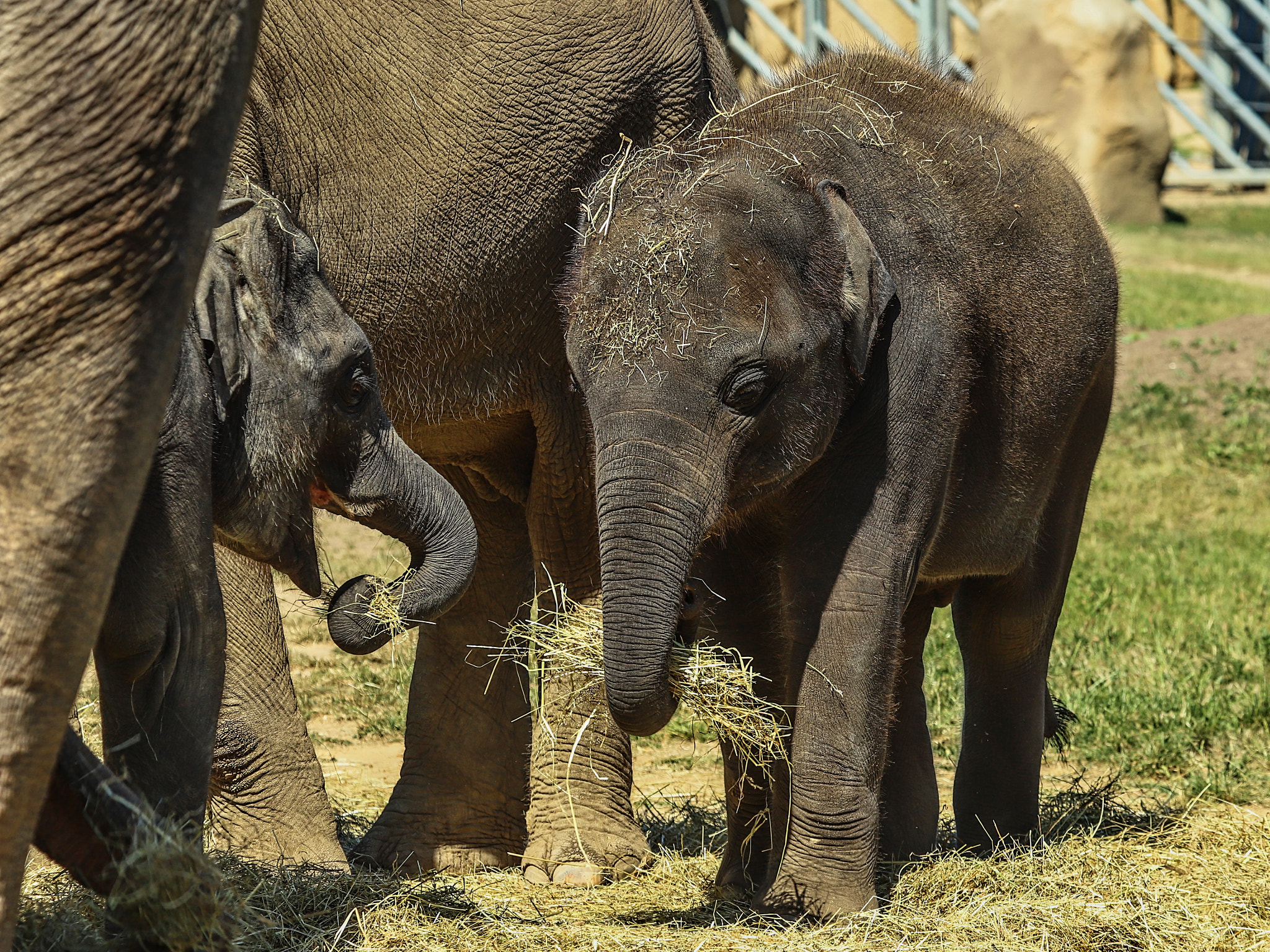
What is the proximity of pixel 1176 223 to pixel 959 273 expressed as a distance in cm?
1540

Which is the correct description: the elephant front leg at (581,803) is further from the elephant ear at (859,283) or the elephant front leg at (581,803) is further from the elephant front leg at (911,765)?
the elephant ear at (859,283)

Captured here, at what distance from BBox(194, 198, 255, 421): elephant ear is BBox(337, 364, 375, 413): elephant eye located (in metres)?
0.24

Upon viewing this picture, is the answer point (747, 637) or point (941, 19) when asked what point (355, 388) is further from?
point (941, 19)

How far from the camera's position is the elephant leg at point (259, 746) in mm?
3840

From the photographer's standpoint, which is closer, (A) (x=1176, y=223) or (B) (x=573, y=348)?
(B) (x=573, y=348)

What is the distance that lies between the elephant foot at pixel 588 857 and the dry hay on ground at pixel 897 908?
0.59 feet

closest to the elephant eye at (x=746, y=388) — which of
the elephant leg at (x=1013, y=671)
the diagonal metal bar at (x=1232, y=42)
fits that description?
the elephant leg at (x=1013, y=671)

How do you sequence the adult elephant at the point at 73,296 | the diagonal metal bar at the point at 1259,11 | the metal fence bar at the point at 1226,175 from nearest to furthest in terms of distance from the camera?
the adult elephant at the point at 73,296 < the diagonal metal bar at the point at 1259,11 < the metal fence bar at the point at 1226,175

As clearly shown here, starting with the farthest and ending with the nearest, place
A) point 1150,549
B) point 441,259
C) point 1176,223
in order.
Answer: point 1176,223 < point 1150,549 < point 441,259

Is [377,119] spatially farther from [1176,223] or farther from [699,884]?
[1176,223]

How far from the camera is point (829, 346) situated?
3.20 m

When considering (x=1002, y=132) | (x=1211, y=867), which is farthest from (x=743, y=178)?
(x=1211, y=867)

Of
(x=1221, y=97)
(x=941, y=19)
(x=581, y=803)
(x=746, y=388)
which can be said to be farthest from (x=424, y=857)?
(x=1221, y=97)

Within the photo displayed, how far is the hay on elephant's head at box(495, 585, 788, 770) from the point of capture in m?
3.08
